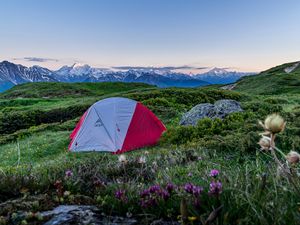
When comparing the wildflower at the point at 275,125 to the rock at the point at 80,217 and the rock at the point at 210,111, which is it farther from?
the rock at the point at 210,111

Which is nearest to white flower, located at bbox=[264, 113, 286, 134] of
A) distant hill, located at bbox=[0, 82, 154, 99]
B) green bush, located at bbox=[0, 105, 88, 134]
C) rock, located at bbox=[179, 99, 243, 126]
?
rock, located at bbox=[179, 99, 243, 126]

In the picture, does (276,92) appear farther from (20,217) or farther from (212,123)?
(20,217)

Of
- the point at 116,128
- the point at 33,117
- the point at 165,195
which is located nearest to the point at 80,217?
the point at 165,195

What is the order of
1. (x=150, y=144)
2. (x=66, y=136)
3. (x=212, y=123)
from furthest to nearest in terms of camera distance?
(x=66, y=136) → (x=150, y=144) → (x=212, y=123)

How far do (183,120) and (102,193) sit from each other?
16.1 m

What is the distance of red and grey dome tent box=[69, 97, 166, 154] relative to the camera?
16094 millimetres

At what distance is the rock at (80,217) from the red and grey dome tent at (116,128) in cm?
1246

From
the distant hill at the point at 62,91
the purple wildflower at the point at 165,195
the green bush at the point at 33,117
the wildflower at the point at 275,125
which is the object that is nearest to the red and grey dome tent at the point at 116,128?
the purple wildflower at the point at 165,195

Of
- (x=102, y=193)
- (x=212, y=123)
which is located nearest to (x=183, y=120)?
(x=212, y=123)

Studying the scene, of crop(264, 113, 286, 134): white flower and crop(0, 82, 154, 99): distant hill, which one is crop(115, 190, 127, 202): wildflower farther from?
crop(0, 82, 154, 99): distant hill

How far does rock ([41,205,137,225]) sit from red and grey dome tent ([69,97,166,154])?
12.5 meters

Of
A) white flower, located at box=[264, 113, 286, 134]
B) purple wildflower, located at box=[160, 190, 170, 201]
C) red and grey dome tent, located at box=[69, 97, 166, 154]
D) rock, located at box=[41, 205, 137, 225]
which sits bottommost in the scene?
red and grey dome tent, located at box=[69, 97, 166, 154]

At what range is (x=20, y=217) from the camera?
2.92 m

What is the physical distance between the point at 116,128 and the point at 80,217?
44.0ft
